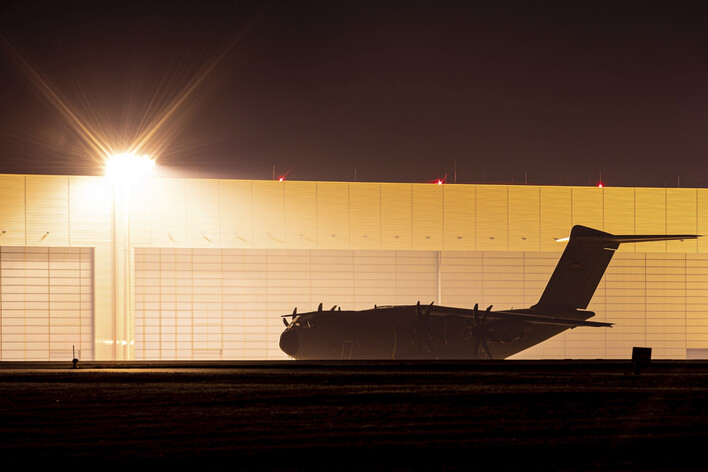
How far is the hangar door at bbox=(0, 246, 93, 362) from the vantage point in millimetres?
46312

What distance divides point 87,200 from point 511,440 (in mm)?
39419

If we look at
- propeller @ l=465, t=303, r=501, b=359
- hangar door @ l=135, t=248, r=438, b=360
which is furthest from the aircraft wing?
hangar door @ l=135, t=248, r=438, b=360

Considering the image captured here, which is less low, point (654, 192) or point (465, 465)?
point (654, 192)

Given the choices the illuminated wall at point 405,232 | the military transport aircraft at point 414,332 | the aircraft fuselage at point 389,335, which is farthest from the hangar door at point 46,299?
the aircraft fuselage at point 389,335

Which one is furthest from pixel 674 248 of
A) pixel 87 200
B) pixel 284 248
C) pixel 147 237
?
pixel 87 200

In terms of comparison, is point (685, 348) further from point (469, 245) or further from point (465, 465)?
point (465, 465)

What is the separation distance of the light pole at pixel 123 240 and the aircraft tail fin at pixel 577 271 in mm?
21429

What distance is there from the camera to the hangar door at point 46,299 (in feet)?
152

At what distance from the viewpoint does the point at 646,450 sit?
10.7 meters

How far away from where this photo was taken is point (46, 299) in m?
46.3

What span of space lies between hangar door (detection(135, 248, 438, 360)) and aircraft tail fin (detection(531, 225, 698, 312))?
13702 mm

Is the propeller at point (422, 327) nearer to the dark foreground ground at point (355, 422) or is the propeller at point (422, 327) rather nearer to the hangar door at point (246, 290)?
the dark foreground ground at point (355, 422)

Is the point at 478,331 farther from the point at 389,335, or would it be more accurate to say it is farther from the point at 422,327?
the point at 389,335

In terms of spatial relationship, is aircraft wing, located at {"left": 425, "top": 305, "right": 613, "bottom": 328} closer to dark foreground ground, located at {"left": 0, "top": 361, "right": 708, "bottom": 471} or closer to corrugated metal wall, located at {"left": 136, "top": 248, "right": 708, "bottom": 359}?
dark foreground ground, located at {"left": 0, "top": 361, "right": 708, "bottom": 471}
